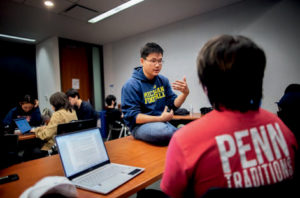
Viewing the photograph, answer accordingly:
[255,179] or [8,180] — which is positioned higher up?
[255,179]

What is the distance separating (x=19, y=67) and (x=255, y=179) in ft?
21.6

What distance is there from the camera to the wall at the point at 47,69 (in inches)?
207

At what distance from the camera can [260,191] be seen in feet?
1.50

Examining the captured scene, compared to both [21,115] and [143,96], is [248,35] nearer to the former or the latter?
[143,96]

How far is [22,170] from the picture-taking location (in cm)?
112

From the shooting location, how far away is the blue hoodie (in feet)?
5.14

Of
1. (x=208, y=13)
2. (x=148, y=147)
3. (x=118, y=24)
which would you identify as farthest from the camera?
(x=118, y=24)

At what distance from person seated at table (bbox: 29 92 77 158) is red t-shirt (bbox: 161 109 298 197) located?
2.30m

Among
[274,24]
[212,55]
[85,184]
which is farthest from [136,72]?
[274,24]

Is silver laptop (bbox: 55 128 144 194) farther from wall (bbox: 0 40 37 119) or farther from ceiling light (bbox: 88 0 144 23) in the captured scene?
wall (bbox: 0 40 37 119)

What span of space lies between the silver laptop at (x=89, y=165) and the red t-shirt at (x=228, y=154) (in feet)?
1.36

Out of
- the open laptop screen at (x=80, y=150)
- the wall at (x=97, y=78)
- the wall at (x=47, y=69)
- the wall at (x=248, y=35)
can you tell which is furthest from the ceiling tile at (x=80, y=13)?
the open laptop screen at (x=80, y=150)

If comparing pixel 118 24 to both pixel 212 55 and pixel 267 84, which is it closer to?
pixel 267 84

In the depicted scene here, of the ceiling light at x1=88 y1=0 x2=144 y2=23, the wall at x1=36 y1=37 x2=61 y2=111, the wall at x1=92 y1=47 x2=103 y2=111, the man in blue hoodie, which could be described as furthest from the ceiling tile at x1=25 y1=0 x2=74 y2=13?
the man in blue hoodie
